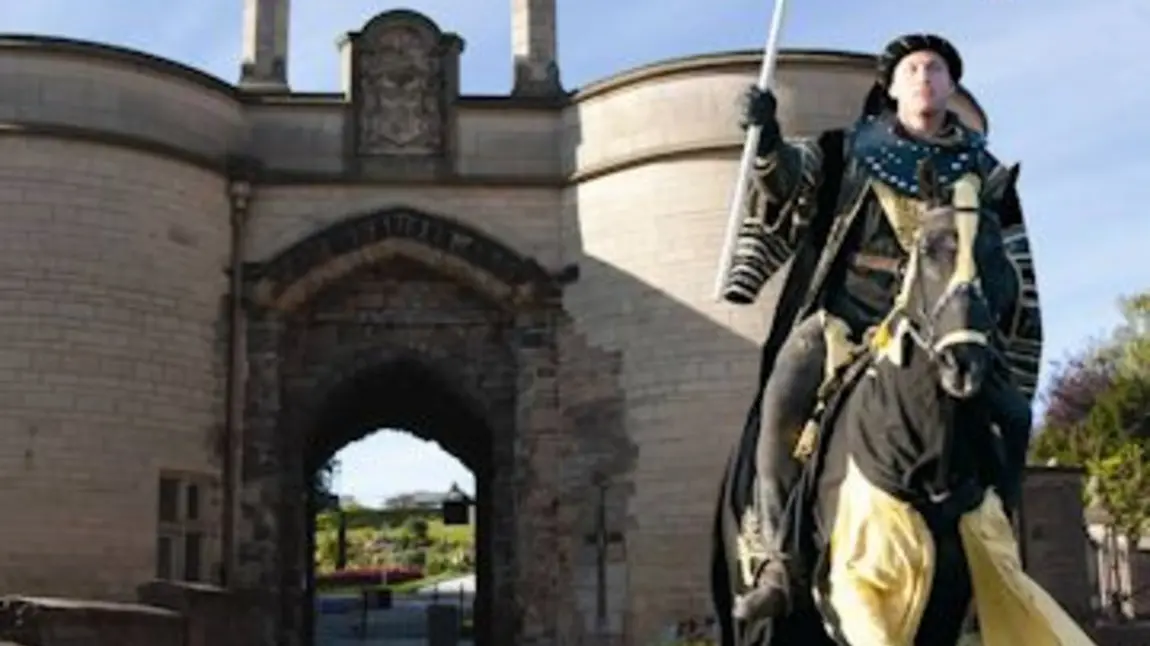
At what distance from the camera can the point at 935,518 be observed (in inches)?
176

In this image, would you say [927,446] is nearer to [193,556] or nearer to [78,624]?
[78,624]

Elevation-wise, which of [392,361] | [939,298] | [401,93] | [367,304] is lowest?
[939,298]

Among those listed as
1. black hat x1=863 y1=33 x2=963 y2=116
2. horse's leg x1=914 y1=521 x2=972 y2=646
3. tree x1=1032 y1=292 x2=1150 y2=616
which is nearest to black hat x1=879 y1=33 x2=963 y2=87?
black hat x1=863 y1=33 x2=963 y2=116

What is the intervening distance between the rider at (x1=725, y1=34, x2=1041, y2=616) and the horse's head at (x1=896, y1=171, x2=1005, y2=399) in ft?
0.95

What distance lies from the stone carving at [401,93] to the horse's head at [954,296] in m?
16.5

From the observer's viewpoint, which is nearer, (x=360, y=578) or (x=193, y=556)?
(x=193, y=556)

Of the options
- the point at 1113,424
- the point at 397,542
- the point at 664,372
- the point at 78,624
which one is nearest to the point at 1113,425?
the point at 1113,424

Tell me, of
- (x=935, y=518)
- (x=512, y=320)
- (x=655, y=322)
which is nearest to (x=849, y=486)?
(x=935, y=518)

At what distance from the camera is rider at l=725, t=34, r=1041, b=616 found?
505 cm

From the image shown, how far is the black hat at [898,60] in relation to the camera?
5.18 m

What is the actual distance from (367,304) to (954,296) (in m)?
17.1

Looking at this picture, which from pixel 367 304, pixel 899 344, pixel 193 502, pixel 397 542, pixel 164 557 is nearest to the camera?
pixel 899 344

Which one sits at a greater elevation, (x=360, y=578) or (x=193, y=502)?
(x=193, y=502)

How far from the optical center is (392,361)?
68.7 ft
